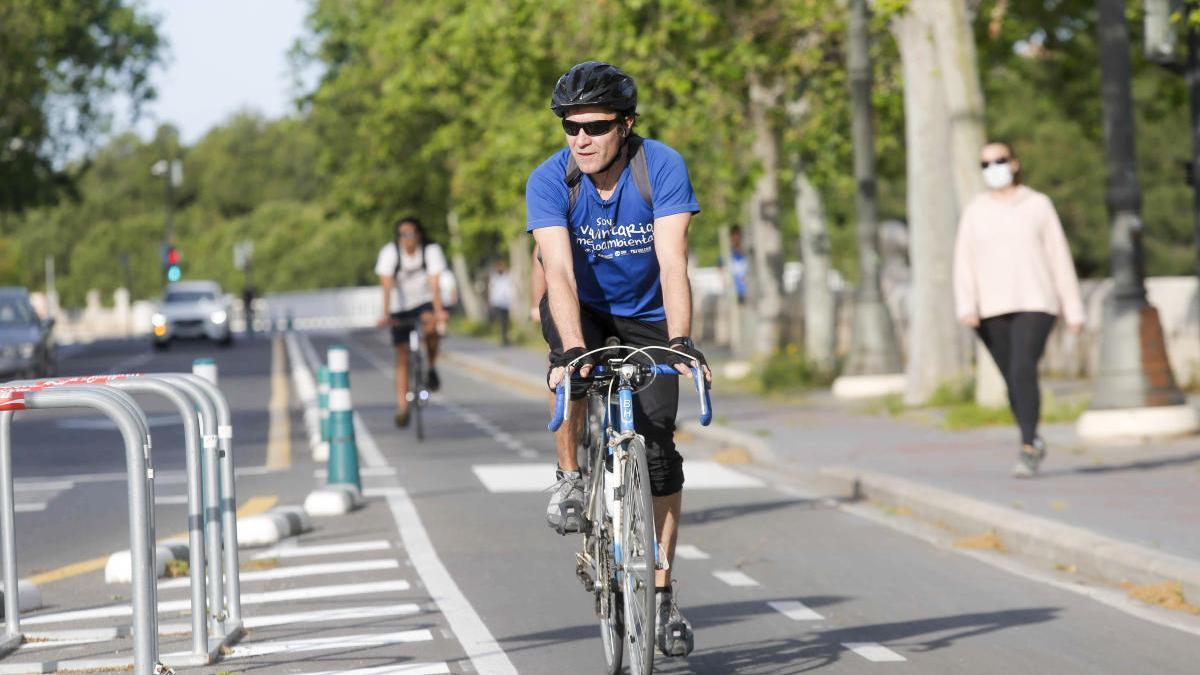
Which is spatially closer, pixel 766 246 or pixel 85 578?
pixel 85 578

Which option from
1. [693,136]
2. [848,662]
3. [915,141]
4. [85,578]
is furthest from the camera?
[693,136]

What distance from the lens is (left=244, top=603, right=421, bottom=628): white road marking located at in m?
8.52

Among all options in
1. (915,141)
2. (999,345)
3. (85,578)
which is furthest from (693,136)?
(85,578)

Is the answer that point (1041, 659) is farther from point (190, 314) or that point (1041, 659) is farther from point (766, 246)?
point (190, 314)

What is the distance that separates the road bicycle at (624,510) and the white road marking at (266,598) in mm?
2725

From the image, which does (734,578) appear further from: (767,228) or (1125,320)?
(767,228)

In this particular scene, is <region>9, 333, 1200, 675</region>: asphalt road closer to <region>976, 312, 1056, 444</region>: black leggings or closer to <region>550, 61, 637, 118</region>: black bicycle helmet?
<region>976, 312, 1056, 444</region>: black leggings

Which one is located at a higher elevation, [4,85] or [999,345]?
[4,85]

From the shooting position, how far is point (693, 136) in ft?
88.7

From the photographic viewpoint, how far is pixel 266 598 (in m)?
9.29

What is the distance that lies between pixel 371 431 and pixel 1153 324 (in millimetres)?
8300

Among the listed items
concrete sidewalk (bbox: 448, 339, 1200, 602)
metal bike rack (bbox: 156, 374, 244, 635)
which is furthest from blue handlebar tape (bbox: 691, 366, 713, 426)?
concrete sidewalk (bbox: 448, 339, 1200, 602)

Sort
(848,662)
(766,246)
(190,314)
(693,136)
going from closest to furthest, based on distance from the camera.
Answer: (848,662), (693,136), (766,246), (190,314)

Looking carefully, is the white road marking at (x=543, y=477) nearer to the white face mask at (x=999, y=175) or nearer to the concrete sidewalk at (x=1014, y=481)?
the concrete sidewalk at (x=1014, y=481)
